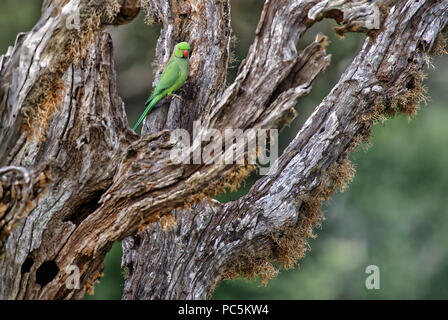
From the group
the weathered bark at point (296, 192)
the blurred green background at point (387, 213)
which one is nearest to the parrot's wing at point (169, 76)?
the weathered bark at point (296, 192)

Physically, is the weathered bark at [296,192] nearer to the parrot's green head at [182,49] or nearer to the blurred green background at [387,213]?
the parrot's green head at [182,49]

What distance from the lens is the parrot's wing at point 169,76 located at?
414cm

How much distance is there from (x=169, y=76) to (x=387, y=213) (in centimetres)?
688

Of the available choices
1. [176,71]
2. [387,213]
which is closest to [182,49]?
[176,71]

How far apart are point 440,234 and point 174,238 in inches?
299

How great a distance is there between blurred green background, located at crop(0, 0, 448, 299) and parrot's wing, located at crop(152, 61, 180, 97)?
505cm

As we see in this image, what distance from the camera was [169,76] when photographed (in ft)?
13.6

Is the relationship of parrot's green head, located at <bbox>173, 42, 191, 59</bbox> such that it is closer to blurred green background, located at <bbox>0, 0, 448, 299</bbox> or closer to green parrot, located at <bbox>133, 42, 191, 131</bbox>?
green parrot, located at <bbox>133, 42, 191, 131</bbox>

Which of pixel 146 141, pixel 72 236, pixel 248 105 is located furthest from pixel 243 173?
pixel 72 236

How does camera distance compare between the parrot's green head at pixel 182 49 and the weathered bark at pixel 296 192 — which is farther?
the parrot's green head at pixel 182 49

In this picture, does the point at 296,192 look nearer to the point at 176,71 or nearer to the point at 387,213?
the point at 176,71

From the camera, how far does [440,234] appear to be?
10.2 metres

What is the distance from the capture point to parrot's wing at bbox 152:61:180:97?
4.14 metres

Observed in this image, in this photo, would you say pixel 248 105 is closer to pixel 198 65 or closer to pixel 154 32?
pixel 198 65
